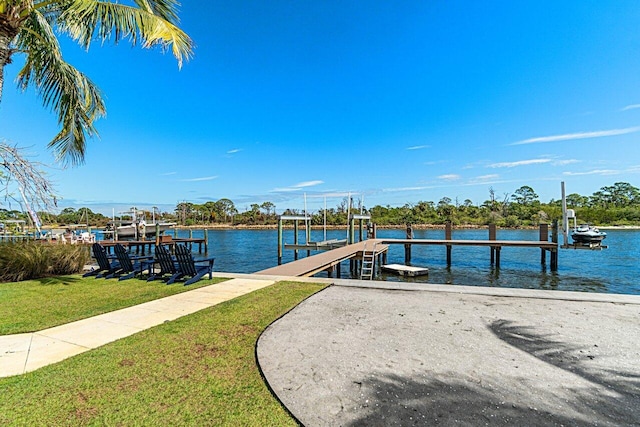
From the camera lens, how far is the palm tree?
20.4ft

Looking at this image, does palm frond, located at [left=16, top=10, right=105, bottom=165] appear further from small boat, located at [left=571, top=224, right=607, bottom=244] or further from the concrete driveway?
small boat, located at [left=571, top=224, right=607, bottom=244]

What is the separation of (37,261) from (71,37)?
6.33 meters

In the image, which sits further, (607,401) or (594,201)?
(594,201)

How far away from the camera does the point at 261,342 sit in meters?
4.29

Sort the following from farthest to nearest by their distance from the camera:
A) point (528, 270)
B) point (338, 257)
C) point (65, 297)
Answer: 1. point (528, 270)
2. point (338, 257)
3. point (65, 297)

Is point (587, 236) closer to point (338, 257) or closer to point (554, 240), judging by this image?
point (554, 240)

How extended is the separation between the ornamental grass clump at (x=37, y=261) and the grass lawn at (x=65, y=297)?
644 mm

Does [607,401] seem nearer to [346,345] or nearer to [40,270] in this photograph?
[346,345]

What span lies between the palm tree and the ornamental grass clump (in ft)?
10.2

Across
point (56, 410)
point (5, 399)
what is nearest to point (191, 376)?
point (56, 410)

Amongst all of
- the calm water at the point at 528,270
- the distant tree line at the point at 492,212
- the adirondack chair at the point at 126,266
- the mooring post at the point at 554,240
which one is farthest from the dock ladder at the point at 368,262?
the distant tree line at the point at 492,212

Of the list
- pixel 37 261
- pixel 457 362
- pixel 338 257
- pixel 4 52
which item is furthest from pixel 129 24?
pixel 338 257

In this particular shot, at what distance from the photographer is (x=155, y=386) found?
3107 millimetres

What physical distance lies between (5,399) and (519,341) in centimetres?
558
